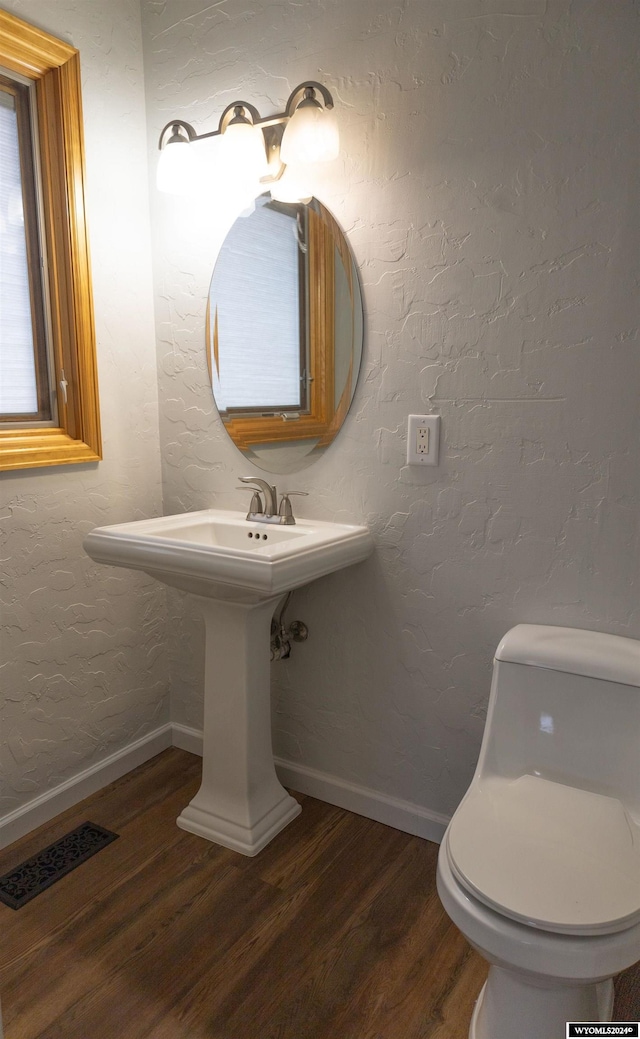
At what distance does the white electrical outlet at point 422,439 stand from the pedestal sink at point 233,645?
0.24m

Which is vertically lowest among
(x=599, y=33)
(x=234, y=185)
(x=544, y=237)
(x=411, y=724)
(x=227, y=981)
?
(x=227, y=981)

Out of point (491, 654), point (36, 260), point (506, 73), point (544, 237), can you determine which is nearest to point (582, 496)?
point (491, 654)

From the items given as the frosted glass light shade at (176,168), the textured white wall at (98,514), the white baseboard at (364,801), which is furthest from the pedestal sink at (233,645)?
the frosted glass light shade at (176,168)

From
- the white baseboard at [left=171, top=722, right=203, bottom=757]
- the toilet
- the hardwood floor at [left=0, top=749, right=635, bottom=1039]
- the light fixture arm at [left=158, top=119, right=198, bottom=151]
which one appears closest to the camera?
the toilet

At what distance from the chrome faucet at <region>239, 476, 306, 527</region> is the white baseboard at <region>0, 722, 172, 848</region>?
0.89 meters

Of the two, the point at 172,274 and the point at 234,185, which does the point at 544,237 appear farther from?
the point at 172,274

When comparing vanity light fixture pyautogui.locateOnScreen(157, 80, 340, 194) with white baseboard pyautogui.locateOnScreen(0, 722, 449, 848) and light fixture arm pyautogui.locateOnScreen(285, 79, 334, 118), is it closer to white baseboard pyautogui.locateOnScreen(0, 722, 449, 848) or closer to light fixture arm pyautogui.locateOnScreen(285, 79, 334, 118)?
light fixture arm pyautogui.locateOnScreen(285, 79, 334, 118)

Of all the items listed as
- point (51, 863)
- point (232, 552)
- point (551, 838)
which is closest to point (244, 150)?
point (232, 552)

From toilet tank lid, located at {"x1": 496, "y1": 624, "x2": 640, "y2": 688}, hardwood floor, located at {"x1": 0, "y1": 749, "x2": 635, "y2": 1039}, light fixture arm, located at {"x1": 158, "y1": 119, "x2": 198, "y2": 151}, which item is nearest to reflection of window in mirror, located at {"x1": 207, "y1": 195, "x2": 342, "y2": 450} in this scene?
light fixture arm, located at {"x1": 158, "y1": 119, "x2": 198, "y2": 151}

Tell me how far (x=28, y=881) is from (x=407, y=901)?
0.94 metres

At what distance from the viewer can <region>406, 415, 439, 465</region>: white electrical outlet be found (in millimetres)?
1700

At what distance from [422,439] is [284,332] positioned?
54cm

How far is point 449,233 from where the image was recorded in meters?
1.62

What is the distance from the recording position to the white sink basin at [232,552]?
1.51 meters
